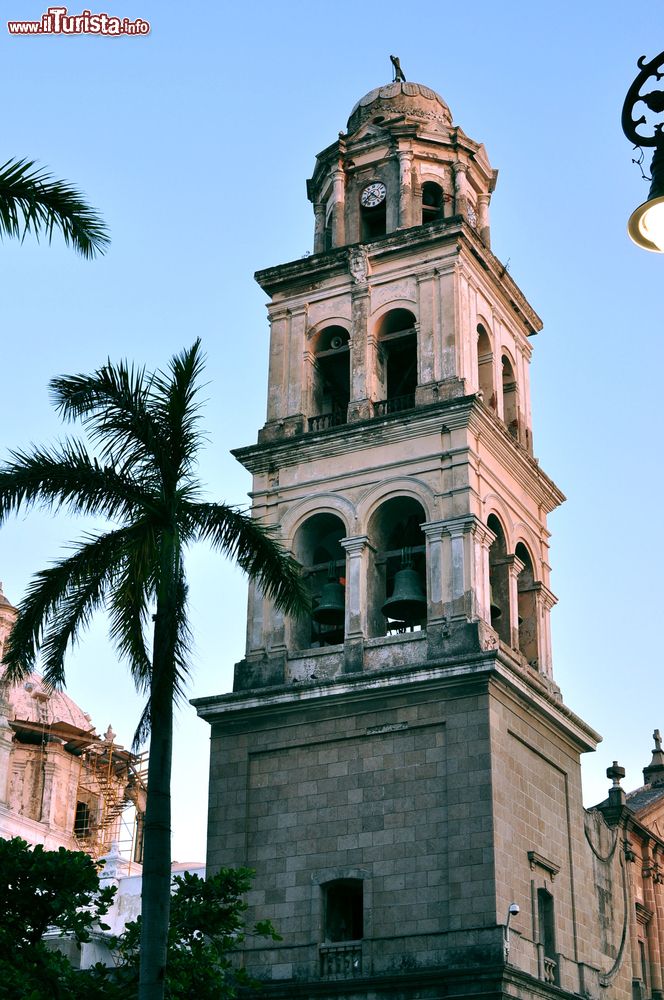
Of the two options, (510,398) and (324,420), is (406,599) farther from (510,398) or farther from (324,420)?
(510,398)

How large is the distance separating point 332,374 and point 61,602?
57.9 ft

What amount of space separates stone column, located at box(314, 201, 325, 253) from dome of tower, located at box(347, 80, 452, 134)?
6.57 ft

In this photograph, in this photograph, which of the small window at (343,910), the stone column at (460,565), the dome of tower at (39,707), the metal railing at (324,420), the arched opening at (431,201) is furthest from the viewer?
the dome of tower at (39,707)

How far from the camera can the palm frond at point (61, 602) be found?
19062 mm

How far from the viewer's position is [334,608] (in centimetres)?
3164

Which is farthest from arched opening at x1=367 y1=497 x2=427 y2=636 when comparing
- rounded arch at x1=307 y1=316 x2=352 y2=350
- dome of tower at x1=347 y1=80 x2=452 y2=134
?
dome of tower at x1=347 y1=80 x2=452 y2=134

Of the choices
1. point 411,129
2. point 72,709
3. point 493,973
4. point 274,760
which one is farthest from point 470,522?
point 72,709

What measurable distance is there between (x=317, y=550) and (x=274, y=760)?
210 inches

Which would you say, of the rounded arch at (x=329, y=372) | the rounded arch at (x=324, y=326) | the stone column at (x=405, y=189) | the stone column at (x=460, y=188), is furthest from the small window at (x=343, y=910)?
the stone column at (x=460, y=188)

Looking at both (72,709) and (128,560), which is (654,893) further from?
(72,709)

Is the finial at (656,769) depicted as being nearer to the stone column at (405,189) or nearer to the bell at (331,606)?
the bell at (331,606)

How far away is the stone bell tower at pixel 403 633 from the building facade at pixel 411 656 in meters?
0.06

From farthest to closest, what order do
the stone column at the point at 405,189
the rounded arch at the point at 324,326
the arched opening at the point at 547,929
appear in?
the stone column at the point at 405,189, the rounded arch at the point at 324,326, the arched opening at the point at 547,929

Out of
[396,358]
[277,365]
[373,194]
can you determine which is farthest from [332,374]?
[373,194]
